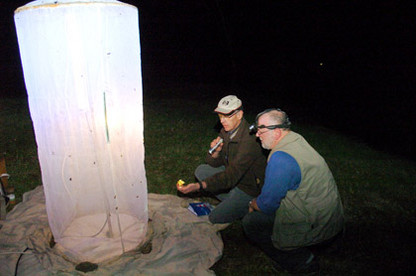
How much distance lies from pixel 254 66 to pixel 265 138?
17.5m

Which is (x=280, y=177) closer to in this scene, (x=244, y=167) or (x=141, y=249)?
(x=244, y=167)

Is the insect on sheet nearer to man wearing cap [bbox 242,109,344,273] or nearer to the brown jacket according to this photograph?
the brown jacket

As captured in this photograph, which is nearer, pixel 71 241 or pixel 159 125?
pixel 71 241

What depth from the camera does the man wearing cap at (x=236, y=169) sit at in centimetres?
355

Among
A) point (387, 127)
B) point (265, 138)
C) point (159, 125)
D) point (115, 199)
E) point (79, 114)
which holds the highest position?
point (79, 114)

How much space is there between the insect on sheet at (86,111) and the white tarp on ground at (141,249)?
19 centimetres

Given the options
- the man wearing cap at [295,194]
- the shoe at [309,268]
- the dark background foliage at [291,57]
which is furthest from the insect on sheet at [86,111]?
the dark background foliage at [291,57]

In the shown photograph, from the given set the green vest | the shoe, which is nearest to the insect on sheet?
the green vest

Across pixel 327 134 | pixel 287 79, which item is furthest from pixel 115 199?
pixel 287 79

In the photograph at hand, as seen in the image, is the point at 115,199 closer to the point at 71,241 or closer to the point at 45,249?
the point at 71,241

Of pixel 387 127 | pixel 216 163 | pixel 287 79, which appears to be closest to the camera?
pixel 216 163

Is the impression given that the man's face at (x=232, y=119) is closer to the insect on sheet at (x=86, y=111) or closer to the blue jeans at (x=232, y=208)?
the blue jeans at (x=232, y=208)

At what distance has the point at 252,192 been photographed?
367 centimetres

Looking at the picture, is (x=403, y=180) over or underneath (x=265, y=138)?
underneath
